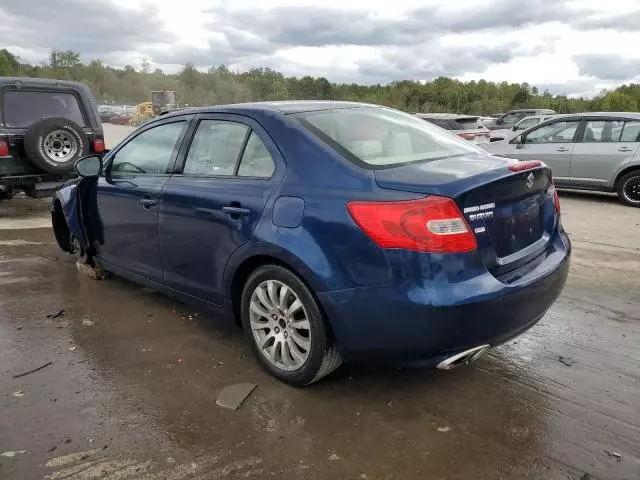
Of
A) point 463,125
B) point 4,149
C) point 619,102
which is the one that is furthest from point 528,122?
point 619,102

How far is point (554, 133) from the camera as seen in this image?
1065 cm

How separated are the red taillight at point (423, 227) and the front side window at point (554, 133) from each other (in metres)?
8.84

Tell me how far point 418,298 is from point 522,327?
0.70m

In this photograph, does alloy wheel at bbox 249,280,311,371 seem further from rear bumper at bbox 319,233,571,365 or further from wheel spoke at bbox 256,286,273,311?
rear bumper at bbox 319,233,571,365

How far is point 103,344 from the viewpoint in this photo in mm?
3916

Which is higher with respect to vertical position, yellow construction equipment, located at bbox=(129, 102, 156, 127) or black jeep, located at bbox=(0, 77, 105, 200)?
black jeep, located at bbox=(0, 77, 105, 200)

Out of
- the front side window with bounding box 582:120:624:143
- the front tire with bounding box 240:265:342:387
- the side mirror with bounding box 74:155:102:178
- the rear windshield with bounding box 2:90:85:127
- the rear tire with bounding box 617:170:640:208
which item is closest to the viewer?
the front tire with bounding box 240:265:342:387

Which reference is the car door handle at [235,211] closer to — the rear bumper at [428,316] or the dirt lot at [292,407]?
the rear bumper at [428,316]

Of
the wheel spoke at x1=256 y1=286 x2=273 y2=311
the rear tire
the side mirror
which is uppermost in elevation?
the side mirror

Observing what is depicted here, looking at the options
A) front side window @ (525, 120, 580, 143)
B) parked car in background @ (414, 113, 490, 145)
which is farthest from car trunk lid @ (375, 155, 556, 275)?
parked car in background @ (414, 113, 490, 145)

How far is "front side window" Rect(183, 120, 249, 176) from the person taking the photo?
140 inches

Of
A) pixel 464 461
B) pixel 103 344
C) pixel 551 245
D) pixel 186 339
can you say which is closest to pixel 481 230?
Result: pixel 551 245

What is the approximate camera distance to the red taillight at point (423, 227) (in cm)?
262

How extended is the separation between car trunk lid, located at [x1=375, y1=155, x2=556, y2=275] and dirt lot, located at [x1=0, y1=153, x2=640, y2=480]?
2.72 feet
